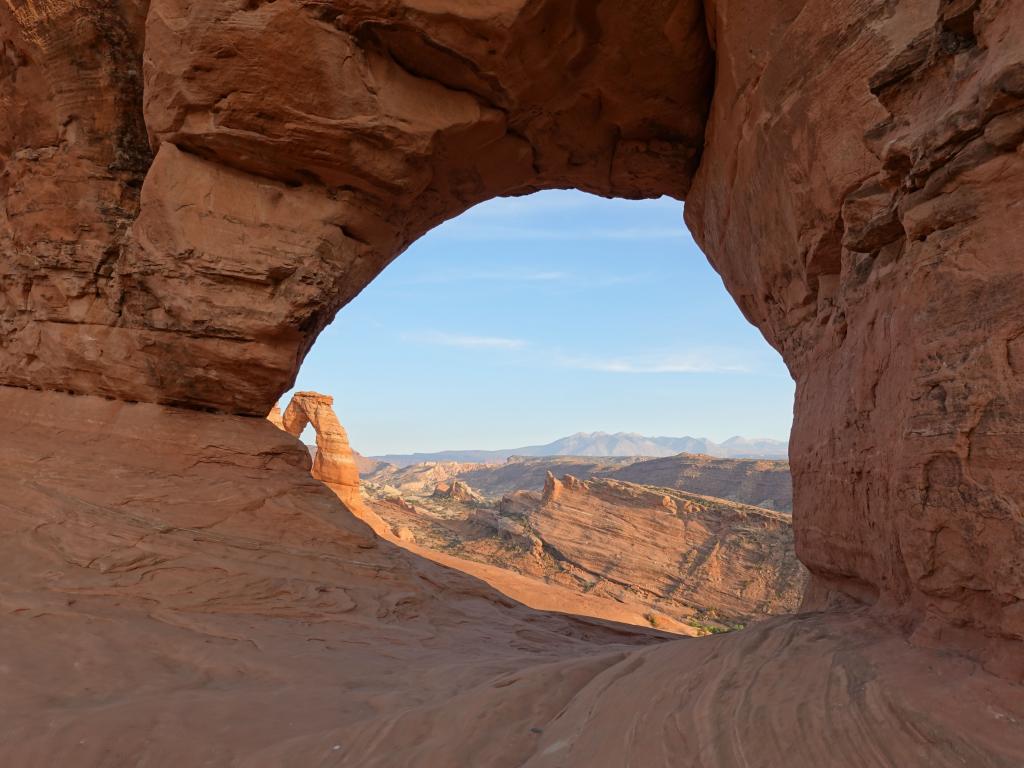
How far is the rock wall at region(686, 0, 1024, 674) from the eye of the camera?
6.91 ft

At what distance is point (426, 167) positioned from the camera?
23.8 feet

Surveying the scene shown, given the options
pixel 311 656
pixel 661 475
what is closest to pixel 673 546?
pixel 311 656

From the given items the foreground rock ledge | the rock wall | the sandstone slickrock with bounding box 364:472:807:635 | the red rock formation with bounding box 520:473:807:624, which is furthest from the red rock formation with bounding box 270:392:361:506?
the rock wall

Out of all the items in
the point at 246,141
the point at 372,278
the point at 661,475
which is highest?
the point at 246,141

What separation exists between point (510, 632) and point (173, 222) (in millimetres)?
6168

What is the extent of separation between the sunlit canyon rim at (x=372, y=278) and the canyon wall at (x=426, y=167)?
0.04 metres

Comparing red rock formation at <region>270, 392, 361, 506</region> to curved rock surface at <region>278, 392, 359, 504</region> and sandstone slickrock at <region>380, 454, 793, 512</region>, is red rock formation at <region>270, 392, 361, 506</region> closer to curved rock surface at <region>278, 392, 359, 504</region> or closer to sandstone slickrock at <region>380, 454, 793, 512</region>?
curved rock surface at <region>278, 392, 359, 504</region>

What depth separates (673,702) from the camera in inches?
96.2

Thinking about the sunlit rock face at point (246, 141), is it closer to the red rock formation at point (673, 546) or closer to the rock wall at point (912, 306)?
the rock wall at point (912, 306)

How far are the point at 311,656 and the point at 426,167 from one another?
18.5 ft

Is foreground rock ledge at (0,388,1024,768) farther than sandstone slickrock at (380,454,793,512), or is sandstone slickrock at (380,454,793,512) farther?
sandstone slickrock at (380,454,793,512)

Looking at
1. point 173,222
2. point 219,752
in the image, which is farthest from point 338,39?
point 219,752

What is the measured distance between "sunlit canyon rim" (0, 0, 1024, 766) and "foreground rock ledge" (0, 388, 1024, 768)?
26 millimetres

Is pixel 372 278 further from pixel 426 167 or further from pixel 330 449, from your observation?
pixel 330 449
